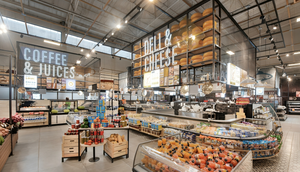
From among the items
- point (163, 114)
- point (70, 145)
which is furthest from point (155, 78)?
point (70, 145)

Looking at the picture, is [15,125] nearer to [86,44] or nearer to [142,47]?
[142,47]

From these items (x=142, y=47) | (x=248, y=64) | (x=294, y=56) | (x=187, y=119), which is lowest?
(x=187, y=119)

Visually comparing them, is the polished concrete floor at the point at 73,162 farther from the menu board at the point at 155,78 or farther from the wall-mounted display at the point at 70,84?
the wall-mounted display at the point at 70,84

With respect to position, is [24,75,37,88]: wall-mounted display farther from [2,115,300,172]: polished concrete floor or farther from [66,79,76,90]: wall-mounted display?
[2,115,300,172]: polished concrete floor

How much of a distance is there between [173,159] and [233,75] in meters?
4.91

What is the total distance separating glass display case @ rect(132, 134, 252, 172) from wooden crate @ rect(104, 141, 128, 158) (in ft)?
5.42

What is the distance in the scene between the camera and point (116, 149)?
13.0 feet

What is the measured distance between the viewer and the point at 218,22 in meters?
4.74

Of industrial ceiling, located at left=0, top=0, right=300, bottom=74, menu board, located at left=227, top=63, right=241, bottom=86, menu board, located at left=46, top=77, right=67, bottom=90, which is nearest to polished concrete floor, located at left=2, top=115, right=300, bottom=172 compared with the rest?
menu board, located at left=227, top=63, right=241, bottom=86

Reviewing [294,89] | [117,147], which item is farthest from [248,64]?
[294,89]

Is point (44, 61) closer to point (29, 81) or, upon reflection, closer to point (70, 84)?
point (29, 81)

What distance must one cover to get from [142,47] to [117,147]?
4.95 meters

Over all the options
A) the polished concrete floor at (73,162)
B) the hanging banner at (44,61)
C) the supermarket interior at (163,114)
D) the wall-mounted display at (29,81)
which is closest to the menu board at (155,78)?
the supermarket interior at (163,114)

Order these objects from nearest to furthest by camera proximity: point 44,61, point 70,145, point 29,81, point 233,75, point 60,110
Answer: point 70,145, point 233,75, point 29,81, point 44,61, point 60,110
